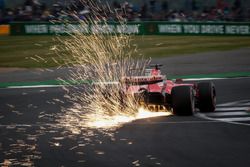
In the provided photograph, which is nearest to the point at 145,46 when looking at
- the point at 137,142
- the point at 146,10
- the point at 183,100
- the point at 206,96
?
the point at 146,10

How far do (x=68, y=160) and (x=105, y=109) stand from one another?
412cm

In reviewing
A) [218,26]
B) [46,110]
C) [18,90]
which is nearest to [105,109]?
[46,110]

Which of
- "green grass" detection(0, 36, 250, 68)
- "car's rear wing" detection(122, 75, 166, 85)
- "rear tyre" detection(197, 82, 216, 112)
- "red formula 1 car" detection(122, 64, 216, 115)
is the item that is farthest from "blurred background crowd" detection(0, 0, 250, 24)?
"car's rear wing" detection(122, 75, 166, 85)

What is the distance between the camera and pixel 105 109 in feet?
45.8

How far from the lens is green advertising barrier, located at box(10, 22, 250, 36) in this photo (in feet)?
119

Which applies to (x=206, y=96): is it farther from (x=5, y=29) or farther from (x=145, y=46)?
(x=5, y=29)

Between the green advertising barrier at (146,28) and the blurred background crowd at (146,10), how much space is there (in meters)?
0.53

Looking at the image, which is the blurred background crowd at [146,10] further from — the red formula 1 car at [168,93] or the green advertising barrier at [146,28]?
the red formula 1 car at [168,93]

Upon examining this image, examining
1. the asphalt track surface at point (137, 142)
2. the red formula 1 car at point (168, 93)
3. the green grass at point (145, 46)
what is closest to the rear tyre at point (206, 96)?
the red formula 1 car at point (168, 93)

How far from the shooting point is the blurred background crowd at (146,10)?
37562 millimetres

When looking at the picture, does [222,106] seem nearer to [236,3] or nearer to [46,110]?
[46,110]

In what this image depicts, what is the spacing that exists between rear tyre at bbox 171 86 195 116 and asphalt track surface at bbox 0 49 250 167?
0.21 m

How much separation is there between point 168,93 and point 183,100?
0.46 m

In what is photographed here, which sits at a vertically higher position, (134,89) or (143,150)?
(134,89)
